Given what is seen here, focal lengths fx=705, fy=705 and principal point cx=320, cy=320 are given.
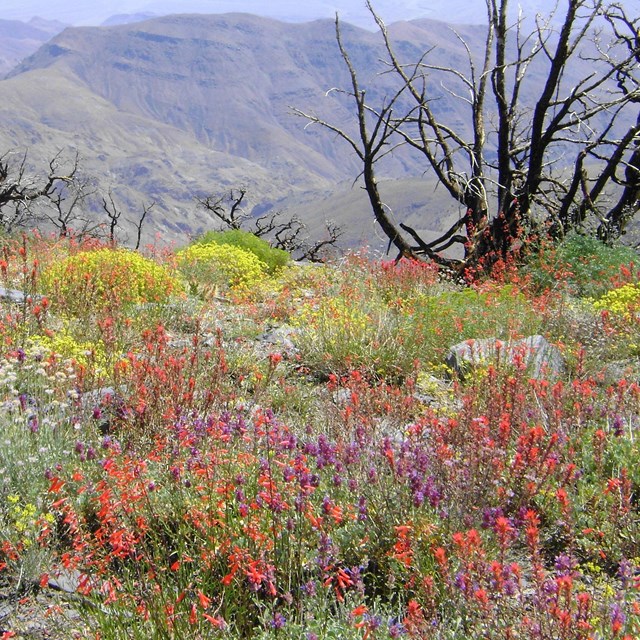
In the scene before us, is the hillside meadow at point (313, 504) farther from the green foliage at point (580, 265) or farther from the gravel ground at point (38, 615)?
the green foliage at point (580, 265)

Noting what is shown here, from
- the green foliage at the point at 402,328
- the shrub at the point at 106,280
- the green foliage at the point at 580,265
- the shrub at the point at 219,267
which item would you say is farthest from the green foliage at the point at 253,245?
the green foliage at the point at 402,328

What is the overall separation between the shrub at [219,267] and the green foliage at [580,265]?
4.52 m

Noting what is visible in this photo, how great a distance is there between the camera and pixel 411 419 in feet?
15.5

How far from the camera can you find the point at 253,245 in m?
14.4

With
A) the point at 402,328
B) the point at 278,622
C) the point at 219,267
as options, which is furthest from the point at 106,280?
the point at 278,622

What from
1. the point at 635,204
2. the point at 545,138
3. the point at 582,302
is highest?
the point at 545,138

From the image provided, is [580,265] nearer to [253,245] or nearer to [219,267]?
[219,267]

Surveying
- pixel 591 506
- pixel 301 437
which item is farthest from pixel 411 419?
pixel 591 506

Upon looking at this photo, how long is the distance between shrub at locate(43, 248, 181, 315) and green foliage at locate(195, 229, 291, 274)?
438 centimetres

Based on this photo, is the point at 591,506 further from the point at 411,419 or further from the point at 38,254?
the point at 38,254

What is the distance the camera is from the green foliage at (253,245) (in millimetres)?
14211

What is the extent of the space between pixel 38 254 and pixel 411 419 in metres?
7.20

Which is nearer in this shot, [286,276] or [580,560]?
[580,560]

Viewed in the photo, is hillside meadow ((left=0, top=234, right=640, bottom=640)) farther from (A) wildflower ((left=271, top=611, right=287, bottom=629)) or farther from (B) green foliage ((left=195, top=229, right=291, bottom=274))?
(B) green foliage ((left=195, top=229, right=291, bottom=274))
